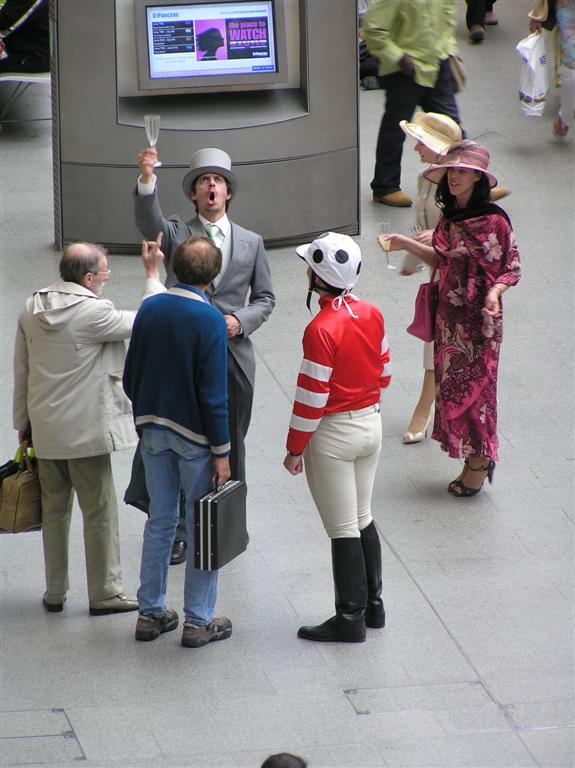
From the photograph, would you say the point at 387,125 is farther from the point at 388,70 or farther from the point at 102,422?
the point at 102,422

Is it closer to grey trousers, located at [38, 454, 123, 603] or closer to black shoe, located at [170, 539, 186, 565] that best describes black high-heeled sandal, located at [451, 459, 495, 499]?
black shoe, located at [170, 539, 186, 565]

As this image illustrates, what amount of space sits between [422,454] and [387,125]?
3.90m

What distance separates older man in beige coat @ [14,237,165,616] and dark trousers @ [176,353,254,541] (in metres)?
0.55

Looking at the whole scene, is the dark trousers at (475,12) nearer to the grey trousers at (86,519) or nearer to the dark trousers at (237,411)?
the dark trousers at (237,411)

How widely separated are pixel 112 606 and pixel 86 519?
420 mm

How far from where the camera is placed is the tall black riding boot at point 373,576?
566 centimetres

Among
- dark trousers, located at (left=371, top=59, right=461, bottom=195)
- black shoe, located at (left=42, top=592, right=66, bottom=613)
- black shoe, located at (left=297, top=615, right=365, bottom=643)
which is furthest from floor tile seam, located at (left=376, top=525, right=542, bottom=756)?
dark trousers, located at (left=371, top=59, right=461, bottom=195)

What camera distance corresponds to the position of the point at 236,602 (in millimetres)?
6020

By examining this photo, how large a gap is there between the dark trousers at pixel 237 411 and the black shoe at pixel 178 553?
0.15 meters

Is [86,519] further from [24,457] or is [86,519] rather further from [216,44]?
[216,44]

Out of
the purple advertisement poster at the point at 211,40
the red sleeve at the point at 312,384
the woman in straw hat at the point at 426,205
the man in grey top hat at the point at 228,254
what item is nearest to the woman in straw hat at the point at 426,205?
the woman in straw hat at the point at 426,205

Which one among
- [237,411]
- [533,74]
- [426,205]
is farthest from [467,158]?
[533,74]

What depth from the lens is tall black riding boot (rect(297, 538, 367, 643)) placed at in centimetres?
555

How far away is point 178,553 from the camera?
6.35 m
